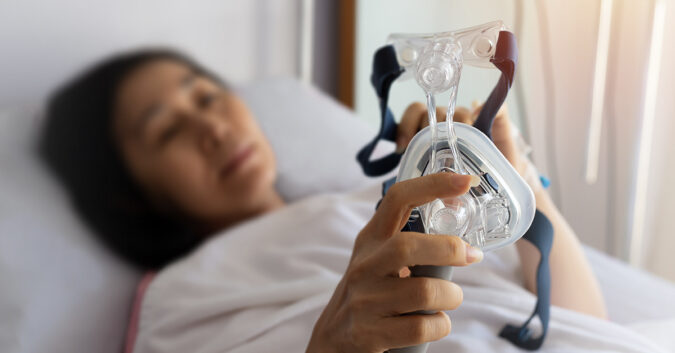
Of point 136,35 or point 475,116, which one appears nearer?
point 475,116

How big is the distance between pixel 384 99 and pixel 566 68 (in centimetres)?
73

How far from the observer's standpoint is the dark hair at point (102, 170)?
108 cm

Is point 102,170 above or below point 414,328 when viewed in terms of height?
below

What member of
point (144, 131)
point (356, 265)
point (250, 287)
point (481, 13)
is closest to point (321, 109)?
point (144, 131)

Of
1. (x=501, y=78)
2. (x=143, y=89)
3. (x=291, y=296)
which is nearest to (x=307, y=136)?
(x=143, y=89)

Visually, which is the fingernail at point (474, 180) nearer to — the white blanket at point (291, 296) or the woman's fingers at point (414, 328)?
the woman's fingers at point (414, 328)

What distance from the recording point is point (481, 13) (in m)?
0.86

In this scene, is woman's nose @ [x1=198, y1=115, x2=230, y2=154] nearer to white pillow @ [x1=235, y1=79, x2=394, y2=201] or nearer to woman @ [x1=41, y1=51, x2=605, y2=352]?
woman @ [x1=41, y1=51, x2=605, y2=352]

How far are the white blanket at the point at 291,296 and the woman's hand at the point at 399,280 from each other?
7.2 inches

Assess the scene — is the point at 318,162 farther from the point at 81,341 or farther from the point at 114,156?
the point at 81,341

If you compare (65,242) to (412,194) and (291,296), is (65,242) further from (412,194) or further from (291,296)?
(412,194)

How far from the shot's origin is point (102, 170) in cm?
112

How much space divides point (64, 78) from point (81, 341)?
671 mm

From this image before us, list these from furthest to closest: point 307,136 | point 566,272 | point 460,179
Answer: point 307,136 < point 566,272 < point 460,179
